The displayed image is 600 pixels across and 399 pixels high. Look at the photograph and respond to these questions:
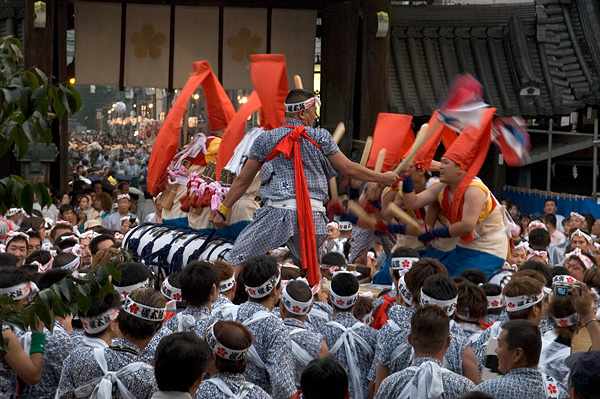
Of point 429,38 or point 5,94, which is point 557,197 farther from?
point 5,94

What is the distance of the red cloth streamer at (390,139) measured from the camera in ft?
21.3

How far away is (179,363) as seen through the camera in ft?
10.4

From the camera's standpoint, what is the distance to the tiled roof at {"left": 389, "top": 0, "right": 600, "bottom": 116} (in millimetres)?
12039

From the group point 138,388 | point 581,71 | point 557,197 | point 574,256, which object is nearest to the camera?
point 138,388

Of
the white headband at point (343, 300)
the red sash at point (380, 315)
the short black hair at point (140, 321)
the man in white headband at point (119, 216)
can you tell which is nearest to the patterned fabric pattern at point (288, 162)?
the red sash at point (380, 315)

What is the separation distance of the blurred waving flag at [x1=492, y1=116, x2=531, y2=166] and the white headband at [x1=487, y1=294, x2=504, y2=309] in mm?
1646

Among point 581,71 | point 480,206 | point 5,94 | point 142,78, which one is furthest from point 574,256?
point 142,78

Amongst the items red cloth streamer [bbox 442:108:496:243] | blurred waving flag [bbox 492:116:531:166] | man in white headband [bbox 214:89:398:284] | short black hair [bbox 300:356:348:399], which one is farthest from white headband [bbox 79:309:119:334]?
blurred waving flag [bbox 492:116:531:166]

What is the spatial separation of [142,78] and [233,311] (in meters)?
10.1

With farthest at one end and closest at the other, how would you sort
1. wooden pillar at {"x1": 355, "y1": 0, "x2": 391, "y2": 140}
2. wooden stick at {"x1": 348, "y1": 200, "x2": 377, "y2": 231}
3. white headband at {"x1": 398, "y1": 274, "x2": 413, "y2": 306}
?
wooden pillar at {"x1": 355, "y1": 0, "x2": 391, "y2": 140}, wooden stick at {"x1": 348, "y1": 200, "x2": 377, "y2": 231}, white headband at {"x1": 398, "y1": 274, "x2": 413, "y2": 306}

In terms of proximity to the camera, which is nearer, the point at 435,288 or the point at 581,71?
the point at 435,288

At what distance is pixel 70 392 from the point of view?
3533 mm

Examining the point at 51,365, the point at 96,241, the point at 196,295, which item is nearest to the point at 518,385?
the point at 196,295

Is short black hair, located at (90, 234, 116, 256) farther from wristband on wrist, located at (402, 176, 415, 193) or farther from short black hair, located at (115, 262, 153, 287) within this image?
short black hair, located at (115, 262, 153, 287)
